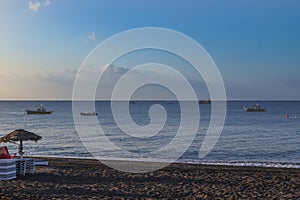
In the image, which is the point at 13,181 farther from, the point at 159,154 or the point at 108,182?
the point at 159,154

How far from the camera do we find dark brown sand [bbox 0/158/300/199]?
10078mm

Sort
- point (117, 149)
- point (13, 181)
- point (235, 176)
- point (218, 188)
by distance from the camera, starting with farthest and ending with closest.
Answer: point (117, 149) < point (235, 176) < point (13, 181) < point (218, 188)

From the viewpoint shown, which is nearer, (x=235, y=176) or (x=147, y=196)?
(x=147, y=196)

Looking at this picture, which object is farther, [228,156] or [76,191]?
[228,156]

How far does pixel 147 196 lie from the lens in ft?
32.5

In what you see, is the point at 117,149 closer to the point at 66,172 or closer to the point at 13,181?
the point at 66,172

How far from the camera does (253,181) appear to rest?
1245 centimetres

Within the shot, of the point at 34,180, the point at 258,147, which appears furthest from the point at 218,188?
the point at 258,147

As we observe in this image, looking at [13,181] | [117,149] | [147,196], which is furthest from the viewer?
[117,149]

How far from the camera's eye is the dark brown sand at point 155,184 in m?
10.1

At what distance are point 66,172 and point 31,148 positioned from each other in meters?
15.3

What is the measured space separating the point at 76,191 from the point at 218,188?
4476 mm

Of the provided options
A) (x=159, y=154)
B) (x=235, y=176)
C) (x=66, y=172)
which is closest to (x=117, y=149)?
(x=159, y=154)

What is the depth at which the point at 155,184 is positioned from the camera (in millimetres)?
11727
